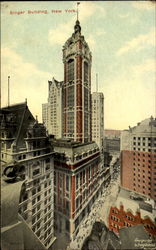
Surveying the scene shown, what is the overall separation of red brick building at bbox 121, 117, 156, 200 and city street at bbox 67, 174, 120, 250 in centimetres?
34

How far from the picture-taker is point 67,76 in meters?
3.47

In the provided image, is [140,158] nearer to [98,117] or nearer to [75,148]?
[98,117]

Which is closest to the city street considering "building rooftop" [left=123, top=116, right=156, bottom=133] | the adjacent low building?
the adjacent low building

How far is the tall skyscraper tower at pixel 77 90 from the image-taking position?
10.9ft

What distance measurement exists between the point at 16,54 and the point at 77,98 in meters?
2.14

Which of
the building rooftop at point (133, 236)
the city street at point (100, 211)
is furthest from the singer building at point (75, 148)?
the building rooftop at point (133, 236)

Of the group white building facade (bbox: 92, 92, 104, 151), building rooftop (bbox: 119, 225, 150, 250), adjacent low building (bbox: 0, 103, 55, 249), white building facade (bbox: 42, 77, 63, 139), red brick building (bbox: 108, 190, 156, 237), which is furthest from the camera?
white building facade (bbox: 92, 92, 104, 151)

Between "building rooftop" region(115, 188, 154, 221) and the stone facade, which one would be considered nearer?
"building rooftop" region(115, 188, 154, 221)

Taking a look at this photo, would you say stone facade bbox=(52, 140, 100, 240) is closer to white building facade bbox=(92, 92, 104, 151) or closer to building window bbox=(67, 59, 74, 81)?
white building facade bbox=(92, 92, 104, 151)

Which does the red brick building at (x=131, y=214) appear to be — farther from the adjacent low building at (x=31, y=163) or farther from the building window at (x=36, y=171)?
the building window at (x=36, y=171)

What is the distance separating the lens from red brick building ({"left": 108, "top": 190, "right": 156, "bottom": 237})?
10.3 feet

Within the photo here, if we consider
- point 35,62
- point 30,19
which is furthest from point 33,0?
point 35,62

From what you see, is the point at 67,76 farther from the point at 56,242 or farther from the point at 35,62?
the point at 56,242

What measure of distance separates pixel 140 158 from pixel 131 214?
63.4 inches
